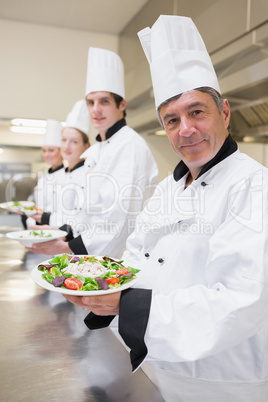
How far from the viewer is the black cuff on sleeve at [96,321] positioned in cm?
91

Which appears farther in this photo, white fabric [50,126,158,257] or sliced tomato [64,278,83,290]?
white fabric [50,126,158,257]

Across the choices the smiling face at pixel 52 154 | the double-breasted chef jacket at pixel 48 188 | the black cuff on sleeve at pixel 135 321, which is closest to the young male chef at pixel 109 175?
the black cuff on sleeve at pixel 135 321

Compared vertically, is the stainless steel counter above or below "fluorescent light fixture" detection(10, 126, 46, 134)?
below

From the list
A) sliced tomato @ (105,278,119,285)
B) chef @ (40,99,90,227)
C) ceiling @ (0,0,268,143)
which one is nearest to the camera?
sliced tomato @ (105,278,119,285)

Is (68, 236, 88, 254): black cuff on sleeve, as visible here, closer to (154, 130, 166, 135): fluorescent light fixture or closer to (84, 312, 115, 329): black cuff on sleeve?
(84, 312, 115, 329): black cuff on sleeve

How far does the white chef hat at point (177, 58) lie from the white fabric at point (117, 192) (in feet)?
2.46

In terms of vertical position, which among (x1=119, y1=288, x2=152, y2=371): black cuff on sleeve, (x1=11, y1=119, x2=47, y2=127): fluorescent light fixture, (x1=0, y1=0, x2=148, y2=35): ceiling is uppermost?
(x1=0, y1=0, x2=148, y2=35): ceiling

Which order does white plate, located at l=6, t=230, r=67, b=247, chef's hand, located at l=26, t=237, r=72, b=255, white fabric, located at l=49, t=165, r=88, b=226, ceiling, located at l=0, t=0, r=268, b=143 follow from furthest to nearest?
1. white fabric, located at l=49, t=165, r=88, b=226
2. ceiling, located at l=0, t=0, r=268, b=143
3. chef's hand, located at l=26, t=237, r=72, b=255
4. white plate, located at l=6, t=230, r=67, b=247

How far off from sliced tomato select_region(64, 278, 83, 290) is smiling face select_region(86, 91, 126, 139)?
1206 mm

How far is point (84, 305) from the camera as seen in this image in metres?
0.77

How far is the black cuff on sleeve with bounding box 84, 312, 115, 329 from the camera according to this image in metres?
0.91

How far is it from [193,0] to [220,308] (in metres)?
2.21

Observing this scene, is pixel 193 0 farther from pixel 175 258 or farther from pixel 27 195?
pixel 27 195

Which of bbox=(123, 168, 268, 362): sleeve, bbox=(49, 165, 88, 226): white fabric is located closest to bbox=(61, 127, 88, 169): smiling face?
bbox=(49, 165, 88, 226): white fabric
